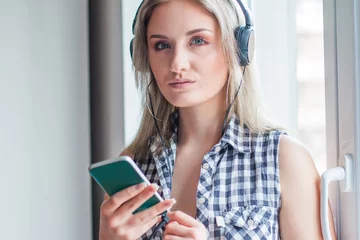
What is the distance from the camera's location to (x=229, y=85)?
1157mm

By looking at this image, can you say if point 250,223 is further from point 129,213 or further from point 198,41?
point 198,41

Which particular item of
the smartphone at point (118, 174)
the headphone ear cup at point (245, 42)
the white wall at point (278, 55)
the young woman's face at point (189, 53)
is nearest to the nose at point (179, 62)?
the young woman's face at point (189, 53)

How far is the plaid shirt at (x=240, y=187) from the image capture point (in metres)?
1.08

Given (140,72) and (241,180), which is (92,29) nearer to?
(140,72)

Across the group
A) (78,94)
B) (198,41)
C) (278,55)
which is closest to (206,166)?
(198,41)

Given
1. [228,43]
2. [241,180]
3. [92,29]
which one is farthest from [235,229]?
[92,29]

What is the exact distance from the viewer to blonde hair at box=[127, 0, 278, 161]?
3.63ft

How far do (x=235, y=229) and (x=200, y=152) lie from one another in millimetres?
184

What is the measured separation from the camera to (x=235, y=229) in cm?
109

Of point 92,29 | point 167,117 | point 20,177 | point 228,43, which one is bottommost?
point 20,177

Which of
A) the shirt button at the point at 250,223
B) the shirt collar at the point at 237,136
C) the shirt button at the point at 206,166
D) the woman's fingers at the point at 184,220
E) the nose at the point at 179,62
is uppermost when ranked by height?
the nose at the point at 179,62

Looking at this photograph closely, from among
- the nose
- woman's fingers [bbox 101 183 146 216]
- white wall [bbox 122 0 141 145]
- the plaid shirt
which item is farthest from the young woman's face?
white wall [bbox 122 0 141 145]

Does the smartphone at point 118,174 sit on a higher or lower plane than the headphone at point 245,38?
lower

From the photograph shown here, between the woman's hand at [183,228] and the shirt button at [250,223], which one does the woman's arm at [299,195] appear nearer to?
the shirt button at [250,223]
